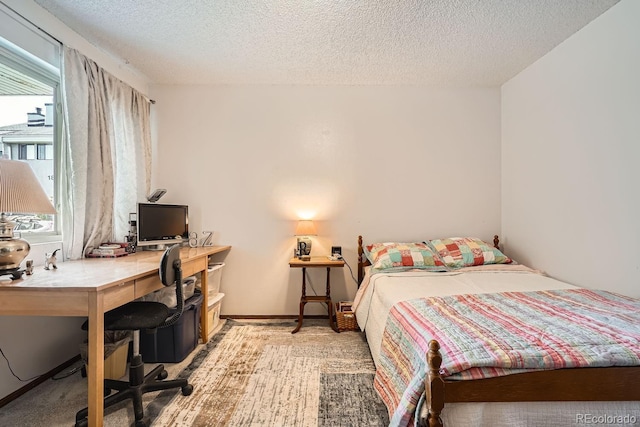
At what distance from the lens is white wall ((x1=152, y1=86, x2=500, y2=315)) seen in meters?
3.45

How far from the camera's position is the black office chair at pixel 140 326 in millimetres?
1726

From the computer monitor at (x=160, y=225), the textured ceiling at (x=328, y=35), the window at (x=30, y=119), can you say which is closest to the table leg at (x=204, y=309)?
the computer monitor at (x=160, y=225)

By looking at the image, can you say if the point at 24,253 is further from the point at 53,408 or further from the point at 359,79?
the point at 359,79

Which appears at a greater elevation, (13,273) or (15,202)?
(15,202)

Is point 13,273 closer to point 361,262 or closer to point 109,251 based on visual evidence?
point 109,251

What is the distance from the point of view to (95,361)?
1.47 meters

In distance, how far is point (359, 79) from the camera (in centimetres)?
329

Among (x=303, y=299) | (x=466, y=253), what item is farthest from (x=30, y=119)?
(x=466, y=253)

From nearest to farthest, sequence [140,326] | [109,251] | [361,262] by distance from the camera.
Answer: [140,326], [109,251], [361,262]

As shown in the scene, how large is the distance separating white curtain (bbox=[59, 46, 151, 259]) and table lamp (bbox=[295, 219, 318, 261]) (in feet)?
5.46

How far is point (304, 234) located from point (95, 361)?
2029mm

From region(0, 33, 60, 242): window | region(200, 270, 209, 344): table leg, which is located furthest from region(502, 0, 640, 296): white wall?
region(0, 33, 60, 242): window

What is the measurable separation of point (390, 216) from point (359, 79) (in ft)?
5.00

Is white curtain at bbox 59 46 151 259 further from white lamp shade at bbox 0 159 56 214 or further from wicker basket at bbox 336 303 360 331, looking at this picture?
wicker basket at bbox 336 303 360 331
